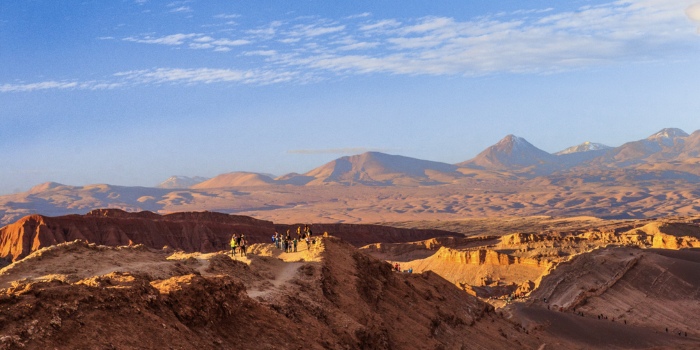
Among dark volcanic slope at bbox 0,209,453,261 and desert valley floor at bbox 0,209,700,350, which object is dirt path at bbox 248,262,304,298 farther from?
dark volcanic slope at bbox 0,209,453,261

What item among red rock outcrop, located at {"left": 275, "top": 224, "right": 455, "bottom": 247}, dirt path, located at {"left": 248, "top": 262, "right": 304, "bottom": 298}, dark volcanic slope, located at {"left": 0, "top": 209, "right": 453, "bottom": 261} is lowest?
red rock outcrop, located at {"left": 275, "top": 224, "right": 455, "bottom": 247}

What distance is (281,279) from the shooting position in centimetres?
1995

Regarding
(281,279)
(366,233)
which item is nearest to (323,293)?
(281,279)

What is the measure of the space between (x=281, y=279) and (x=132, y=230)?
5176 cm

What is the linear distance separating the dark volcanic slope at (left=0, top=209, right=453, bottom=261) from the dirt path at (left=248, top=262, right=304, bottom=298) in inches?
1523

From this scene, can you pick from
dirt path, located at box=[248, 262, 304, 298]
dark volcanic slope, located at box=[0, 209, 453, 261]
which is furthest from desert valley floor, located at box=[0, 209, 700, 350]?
dark volcanic slope, located at box=[0, 209, 453, 261]

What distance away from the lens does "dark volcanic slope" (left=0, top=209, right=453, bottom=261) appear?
58.4 m

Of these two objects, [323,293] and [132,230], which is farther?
[132,230]

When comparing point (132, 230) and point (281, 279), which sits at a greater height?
point (281, 279)

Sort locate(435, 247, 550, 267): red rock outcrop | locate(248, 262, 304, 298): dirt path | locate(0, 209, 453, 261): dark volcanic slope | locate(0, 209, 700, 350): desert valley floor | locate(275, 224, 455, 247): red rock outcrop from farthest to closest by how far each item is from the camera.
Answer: locate(275, 224, 455, 247): red rock outcrop < locate(0, 209, 453, 261): dark volcanic slope < locate(435, 247, 550, 267): red rock outcrop < locate(248, 262, 304, 298): dirt path < locate(0, 209, 700, 350): desert valley floor

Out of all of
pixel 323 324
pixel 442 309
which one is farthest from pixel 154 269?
pixel 442 309

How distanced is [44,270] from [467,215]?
167m

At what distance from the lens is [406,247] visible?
79.1 metres

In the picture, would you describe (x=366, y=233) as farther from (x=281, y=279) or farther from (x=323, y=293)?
(x=323, y=293)
